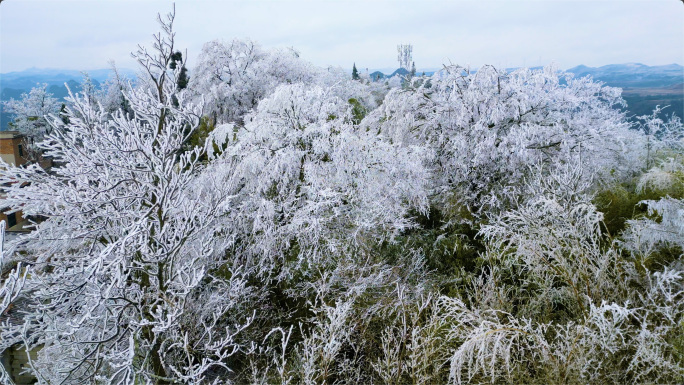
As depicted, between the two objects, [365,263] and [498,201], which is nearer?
[365,263]

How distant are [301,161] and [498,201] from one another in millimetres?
3473

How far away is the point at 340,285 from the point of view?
577 centimetres

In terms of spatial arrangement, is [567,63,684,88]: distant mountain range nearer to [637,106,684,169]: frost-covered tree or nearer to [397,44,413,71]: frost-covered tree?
[637,106,684,169]: frost-covered tree

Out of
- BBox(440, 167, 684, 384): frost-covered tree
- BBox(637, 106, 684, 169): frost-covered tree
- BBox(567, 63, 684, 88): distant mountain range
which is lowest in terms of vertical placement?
BBox(440, 167, 684, 384): frost-covered tree

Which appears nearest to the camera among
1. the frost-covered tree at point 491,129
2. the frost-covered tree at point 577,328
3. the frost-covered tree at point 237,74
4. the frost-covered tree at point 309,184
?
the frost-covered tree at point 577,328

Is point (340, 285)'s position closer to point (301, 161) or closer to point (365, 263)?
point (365, 263)

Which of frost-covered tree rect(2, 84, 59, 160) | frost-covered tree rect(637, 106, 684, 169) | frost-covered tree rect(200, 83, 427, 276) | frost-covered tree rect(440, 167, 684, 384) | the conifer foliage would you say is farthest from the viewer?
frost-covered tree rect(2, 84, 59, 160)

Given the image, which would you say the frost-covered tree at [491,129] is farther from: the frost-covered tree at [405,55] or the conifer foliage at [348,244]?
the frost-covered tree at [405,55]

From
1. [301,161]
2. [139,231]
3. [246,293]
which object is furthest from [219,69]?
[139,231]

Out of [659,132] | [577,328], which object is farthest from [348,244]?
[659,132]

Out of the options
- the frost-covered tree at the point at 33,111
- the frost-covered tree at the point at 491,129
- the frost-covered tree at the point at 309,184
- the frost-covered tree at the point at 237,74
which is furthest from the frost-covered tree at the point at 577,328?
the frost-covered tree at the point at 33,111

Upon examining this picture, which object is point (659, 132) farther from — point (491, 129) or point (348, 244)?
point (348, 244)

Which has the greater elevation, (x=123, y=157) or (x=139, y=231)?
(x=123, y=157)

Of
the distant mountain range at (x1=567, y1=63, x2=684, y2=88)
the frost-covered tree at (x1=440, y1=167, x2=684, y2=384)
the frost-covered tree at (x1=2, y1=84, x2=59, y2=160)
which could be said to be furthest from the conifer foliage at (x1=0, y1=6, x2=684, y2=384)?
the frost-covered tree at (x1=2, y1=84, x2=59, y2=160)
